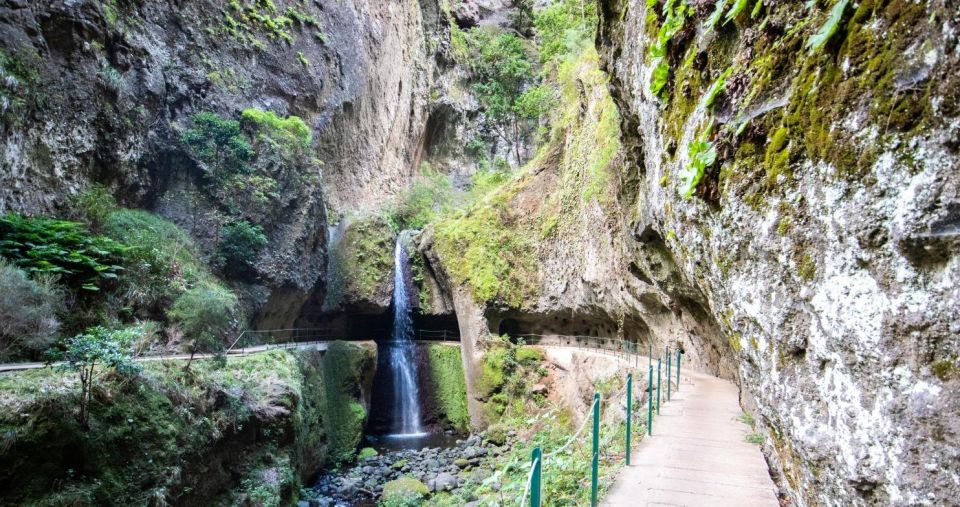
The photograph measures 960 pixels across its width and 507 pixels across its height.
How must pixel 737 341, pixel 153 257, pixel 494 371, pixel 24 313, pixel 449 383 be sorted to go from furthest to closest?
pixel 449 383, pixel 494 371, pixel 153 257, pixel 24 313, pixel 737 341

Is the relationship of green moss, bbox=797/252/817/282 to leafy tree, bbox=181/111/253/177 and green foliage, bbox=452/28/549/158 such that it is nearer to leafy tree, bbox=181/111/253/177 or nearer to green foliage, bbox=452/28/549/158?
leafy tree, bbox=181/111/253/177

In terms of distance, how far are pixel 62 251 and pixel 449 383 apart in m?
14.6

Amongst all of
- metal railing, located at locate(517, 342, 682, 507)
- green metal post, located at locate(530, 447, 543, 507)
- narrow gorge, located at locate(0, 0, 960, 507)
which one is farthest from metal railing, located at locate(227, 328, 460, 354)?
green metal post, located at locate(530, 447, 543, 507)

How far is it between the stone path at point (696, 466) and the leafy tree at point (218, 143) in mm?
14768

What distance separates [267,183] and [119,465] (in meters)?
11.3

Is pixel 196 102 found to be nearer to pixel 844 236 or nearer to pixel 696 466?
pixel 696 466

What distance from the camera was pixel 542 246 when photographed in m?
21.4

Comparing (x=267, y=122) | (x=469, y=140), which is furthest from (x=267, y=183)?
(x=469, y=140)

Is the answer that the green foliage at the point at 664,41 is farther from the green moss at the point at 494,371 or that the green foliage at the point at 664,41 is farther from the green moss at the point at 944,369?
the green moss at the point at 494,371

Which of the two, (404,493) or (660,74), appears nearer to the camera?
(660,74)

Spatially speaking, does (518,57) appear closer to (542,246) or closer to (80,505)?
(542,246)

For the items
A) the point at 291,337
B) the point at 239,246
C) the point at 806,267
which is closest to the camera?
the point at 806,267

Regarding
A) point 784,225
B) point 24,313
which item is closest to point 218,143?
point 24,313

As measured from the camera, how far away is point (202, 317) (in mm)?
10602
